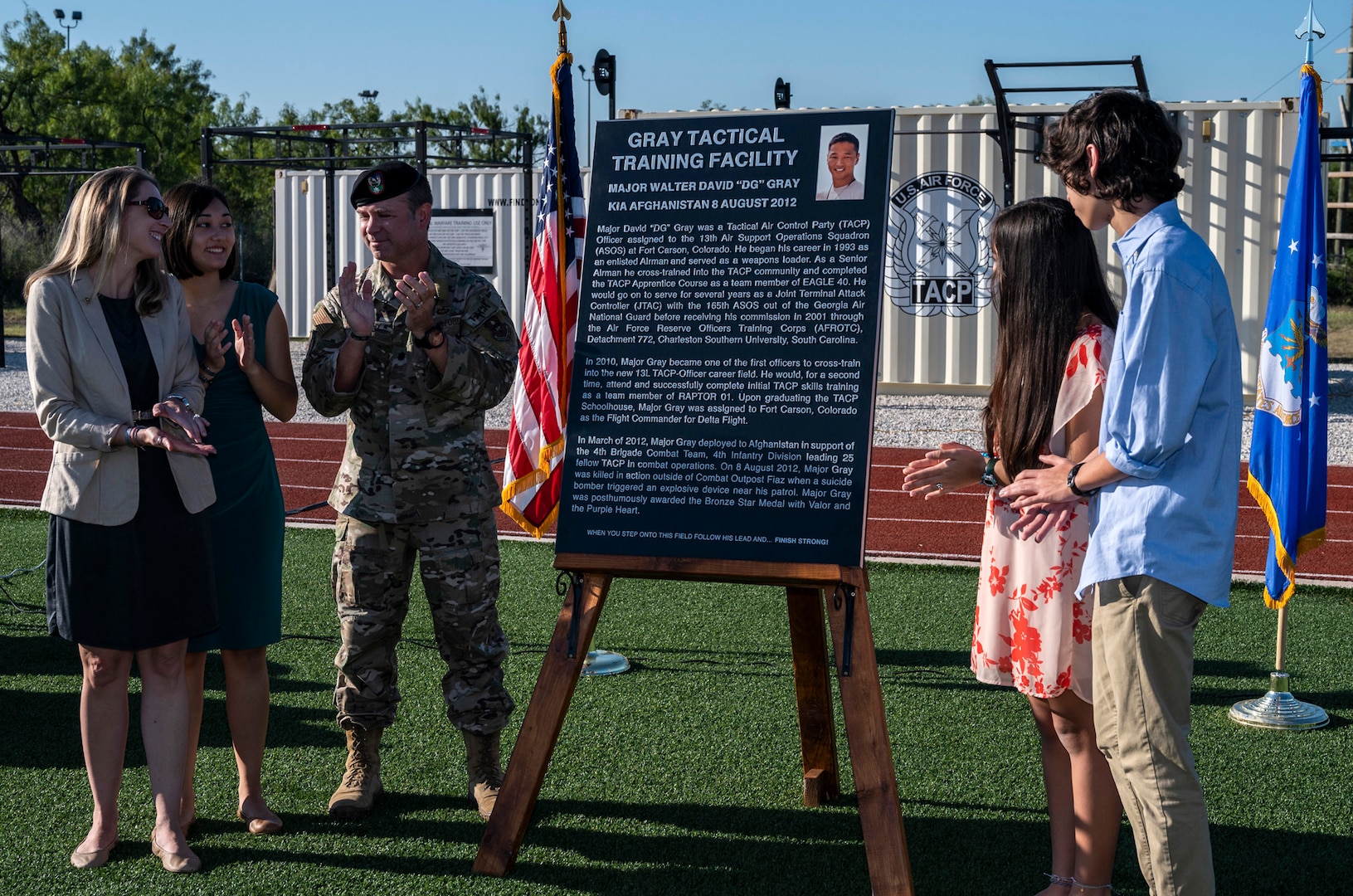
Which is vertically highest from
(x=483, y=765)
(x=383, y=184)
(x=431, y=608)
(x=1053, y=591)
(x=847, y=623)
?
(x=383, y=184)

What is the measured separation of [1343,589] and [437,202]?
18122 mm

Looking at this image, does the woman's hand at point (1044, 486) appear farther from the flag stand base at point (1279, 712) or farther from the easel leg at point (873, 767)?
the flag stand base at point (1279, 712)

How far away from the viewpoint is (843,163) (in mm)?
3361

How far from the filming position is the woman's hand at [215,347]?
3654 mm

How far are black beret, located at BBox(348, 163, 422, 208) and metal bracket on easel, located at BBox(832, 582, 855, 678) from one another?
180 centimetres

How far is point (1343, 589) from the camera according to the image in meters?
6.98

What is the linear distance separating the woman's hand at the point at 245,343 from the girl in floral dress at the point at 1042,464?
2013 millimetres

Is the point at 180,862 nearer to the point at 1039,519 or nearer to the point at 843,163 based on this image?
the point at 1039,519

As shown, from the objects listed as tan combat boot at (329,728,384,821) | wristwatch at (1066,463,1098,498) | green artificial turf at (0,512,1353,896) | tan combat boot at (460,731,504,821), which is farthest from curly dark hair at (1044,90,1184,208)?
tan combat boot at (329,728,384,821)

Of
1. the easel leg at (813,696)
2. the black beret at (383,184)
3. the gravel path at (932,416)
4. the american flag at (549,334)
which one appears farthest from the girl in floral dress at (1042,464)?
the gravel path at (932,416)

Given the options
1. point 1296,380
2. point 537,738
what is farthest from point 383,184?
point 1296,380

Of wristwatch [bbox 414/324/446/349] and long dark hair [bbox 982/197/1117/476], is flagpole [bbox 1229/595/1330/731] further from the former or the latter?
wristwatch [bbox 414/324/446/349]

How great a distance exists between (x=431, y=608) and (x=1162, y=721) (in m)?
2.25

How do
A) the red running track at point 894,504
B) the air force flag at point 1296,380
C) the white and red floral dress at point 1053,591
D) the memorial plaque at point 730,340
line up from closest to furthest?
the white and red floral dress at point 1053,591, the memorial plaque at point 730,340, the air force flag at point 1296,380, the red running track at point 894,504
